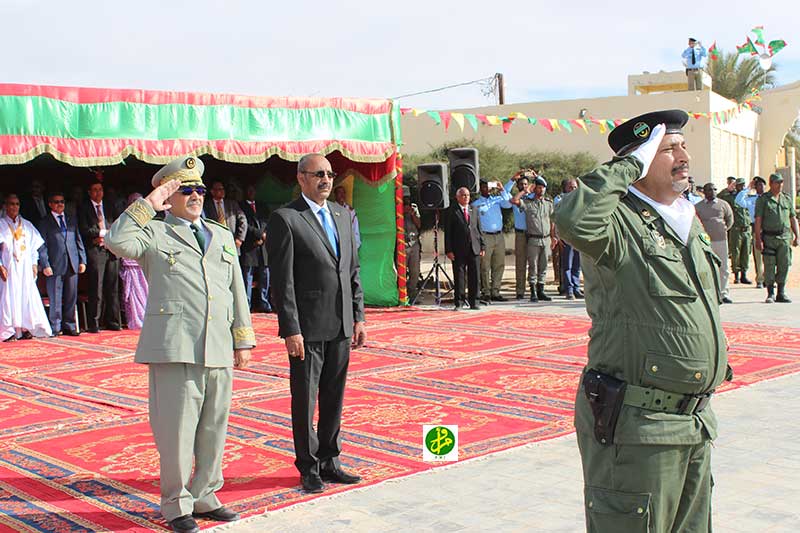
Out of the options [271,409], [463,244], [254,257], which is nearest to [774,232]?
[463,244]

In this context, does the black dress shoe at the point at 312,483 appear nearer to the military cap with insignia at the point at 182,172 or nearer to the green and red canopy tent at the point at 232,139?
the military cap with insignia at the point at 182,172

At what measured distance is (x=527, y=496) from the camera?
5.12m

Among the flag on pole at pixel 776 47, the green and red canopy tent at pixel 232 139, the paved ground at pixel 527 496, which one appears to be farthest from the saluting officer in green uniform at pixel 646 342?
the flag on pole at pixel 776 47

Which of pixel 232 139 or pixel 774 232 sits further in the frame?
pixel 774 232

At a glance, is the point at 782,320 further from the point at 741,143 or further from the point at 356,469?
the point at 741,143

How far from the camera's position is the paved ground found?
15.4 feet

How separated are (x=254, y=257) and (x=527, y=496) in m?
10.8

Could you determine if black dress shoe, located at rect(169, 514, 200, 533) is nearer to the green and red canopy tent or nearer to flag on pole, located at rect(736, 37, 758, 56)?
the green and red canopy tent

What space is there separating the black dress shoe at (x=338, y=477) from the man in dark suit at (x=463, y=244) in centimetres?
949

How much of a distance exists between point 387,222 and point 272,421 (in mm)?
8635

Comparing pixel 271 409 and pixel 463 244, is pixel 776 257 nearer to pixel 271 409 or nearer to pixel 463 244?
pixel 463 244

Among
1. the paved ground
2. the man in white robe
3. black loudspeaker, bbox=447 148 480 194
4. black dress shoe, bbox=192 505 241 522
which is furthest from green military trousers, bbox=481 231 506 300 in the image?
black dress shoe, bbox=192 505 241 522

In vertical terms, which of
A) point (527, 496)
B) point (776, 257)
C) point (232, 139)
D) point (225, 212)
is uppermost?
point (232, 139)

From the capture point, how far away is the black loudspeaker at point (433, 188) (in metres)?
15.3
